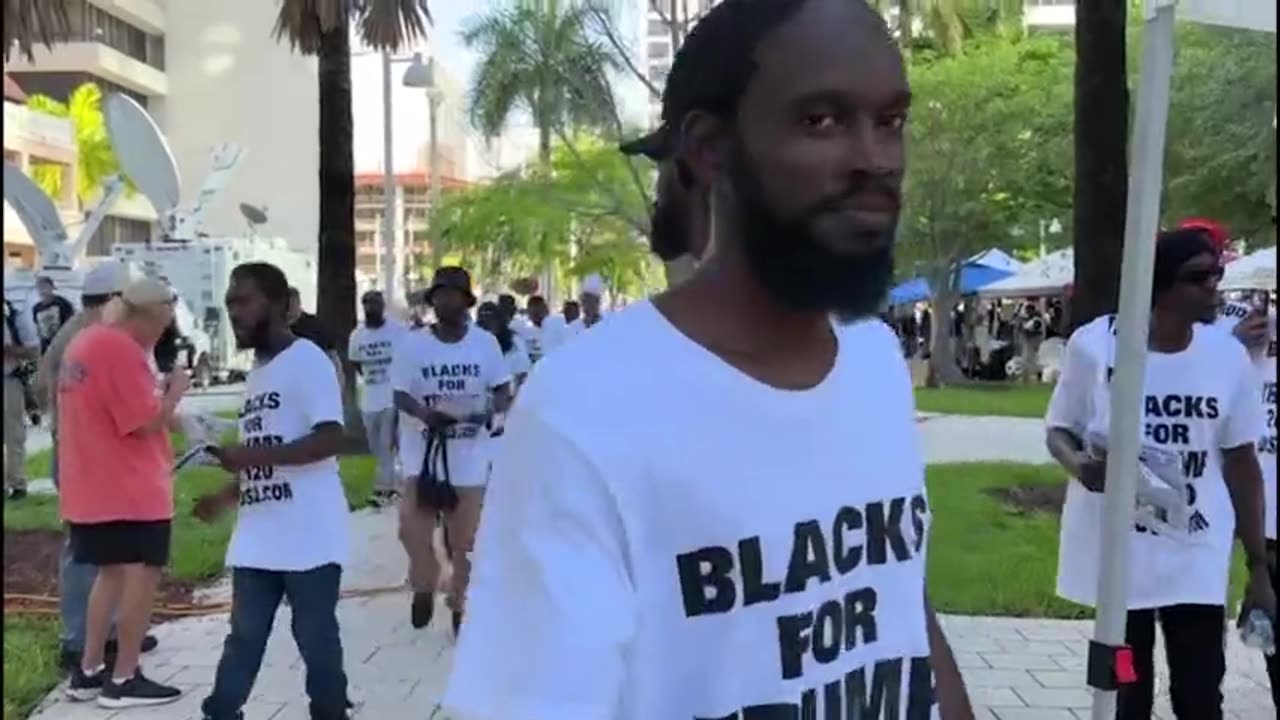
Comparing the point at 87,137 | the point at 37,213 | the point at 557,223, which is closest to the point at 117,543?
the point at 37,213

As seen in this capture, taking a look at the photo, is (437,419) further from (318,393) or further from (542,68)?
(542,68)

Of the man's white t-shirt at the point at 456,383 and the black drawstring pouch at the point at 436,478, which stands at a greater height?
the man's white t-shirt at the point at 456,383

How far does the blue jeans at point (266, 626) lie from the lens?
15.6 feet

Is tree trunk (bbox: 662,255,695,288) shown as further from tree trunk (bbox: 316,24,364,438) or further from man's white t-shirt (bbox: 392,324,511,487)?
tree trunk (bbox: 316,24,364,438)

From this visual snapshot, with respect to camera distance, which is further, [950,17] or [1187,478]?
[950,17]

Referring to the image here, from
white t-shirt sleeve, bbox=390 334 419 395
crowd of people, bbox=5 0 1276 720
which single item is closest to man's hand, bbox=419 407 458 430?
white t-shirt sleeve, bbox=390 334 419 395

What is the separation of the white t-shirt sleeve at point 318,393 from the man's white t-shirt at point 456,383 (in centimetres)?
223

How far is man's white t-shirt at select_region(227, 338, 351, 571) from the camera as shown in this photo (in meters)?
4.73

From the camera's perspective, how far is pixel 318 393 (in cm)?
479

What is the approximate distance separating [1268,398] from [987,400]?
17988 millimetres

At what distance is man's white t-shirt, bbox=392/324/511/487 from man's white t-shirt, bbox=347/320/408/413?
146 inches

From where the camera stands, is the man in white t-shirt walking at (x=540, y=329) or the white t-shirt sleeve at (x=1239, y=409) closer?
the white t-shirt sleeve at (x=1239, y=409)

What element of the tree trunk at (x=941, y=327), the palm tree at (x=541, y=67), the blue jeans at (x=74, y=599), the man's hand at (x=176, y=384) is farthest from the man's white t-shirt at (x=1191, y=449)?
the tree trunk at (x=941, y=327)

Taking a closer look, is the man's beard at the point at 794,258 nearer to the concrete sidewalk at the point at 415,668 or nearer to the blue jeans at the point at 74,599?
the concrete sidewalk at the point at 415,668
